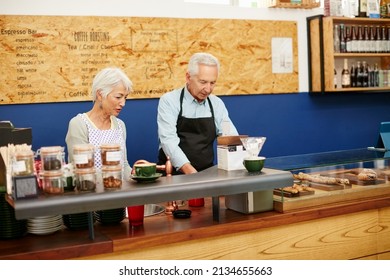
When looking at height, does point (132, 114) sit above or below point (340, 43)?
below

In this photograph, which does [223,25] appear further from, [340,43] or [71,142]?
[71,142]

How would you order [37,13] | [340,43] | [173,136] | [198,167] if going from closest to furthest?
[173,136]
[198,167]
[37,13]
[340,43]

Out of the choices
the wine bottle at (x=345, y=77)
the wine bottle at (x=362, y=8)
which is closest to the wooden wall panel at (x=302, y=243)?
the wine bottle at (x=345, y=77)

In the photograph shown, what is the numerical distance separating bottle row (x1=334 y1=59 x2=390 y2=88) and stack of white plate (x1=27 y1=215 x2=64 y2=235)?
401 centimetres

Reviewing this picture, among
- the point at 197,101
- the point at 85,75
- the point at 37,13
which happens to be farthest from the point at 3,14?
the point at 197,101

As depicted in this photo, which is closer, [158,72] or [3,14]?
[3,14]

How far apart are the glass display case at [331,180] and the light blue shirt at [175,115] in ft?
2.46

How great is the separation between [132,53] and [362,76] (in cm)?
268

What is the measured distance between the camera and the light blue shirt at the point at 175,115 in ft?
11.5

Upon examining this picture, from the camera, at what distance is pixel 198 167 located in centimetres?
388

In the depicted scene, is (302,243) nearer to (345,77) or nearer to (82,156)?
(82,156)

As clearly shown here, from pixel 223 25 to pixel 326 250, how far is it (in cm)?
291

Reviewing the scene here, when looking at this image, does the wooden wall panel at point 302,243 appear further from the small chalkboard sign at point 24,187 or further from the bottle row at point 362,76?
the bottle row at point 362,76

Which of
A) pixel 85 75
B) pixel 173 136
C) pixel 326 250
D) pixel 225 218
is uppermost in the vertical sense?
pixel 85 75
